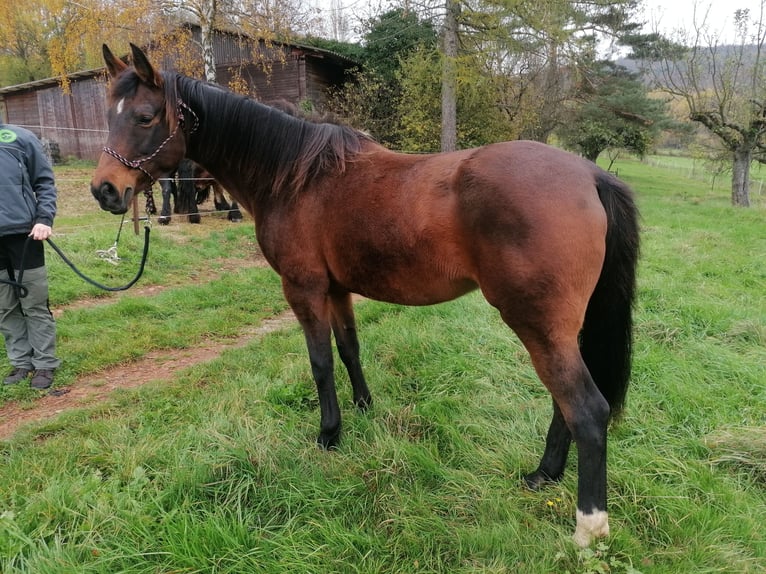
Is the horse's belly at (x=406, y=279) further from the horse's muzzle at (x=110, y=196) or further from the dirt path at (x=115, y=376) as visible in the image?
the dirt path at (x=115, y=376)

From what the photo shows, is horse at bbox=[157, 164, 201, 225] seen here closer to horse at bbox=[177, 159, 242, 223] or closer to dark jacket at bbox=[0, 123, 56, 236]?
horse at bbox=[177, 159, 242, 223]

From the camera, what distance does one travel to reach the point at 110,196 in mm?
2414

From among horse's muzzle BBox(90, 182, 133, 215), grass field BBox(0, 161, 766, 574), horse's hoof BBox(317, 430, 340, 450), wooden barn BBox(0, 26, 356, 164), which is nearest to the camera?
grass field BBox(0, 161, 766, 574)

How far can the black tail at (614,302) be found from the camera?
6.63 feet

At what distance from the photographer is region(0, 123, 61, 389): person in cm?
332

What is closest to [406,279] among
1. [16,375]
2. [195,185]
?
[16,375]

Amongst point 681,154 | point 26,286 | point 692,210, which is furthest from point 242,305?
point 681,154

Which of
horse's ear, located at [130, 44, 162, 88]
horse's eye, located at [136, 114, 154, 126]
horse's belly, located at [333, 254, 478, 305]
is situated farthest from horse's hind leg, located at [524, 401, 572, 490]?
horse's ear, located at [130, 44, 162, 88]

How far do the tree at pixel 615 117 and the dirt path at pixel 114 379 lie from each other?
71.9 feet

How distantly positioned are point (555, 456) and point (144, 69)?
300cm

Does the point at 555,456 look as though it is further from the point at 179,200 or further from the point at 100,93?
the point at 100,93

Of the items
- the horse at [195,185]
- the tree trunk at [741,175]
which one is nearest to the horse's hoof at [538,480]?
the horse at [195,185]

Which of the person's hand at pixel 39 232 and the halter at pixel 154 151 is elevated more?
the halter at pixel 154 151

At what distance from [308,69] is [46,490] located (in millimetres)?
16638
